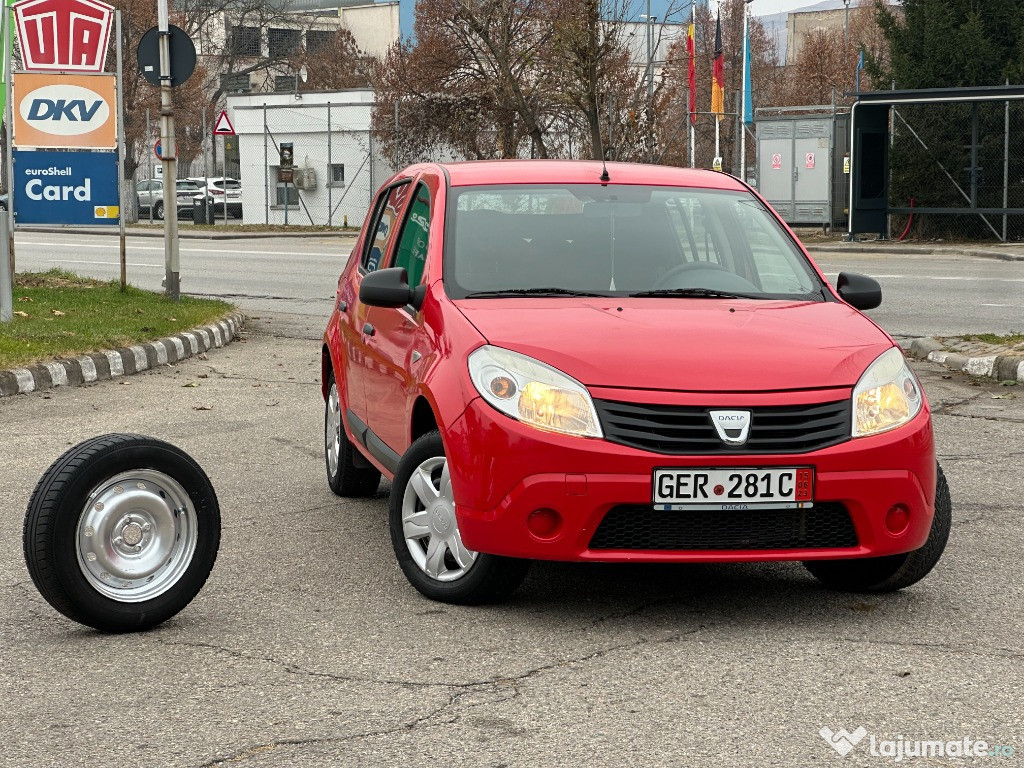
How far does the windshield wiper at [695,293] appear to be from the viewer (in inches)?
219

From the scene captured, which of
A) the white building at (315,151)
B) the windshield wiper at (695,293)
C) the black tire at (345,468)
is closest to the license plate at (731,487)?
the windshield wiper at (695,293)

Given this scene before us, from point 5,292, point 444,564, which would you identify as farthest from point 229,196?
point 444,564

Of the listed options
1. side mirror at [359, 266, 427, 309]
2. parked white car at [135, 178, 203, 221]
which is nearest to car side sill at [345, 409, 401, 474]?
side mirror at [359, 266, 427, 309]

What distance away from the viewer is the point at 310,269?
24.3 metres

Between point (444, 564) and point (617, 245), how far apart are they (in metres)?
1.55

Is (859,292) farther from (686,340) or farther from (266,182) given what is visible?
(266,182)

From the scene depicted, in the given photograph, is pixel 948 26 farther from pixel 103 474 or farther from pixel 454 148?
pixel 103 474

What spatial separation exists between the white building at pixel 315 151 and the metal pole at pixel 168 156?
24.4m

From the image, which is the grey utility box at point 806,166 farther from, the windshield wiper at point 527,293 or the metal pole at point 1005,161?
the windshield wiper at point 527,293

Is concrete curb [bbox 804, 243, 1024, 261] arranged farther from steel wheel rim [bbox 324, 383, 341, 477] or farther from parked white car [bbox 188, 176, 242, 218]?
parked white car [bbox 188, 176, 242, 218]

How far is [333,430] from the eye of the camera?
719 centimetres

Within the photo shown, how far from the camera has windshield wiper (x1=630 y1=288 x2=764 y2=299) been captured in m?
5.57

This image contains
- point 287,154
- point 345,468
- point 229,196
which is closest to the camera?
point 345,468

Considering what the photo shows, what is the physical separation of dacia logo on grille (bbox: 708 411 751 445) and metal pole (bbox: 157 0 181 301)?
39.2 feet
